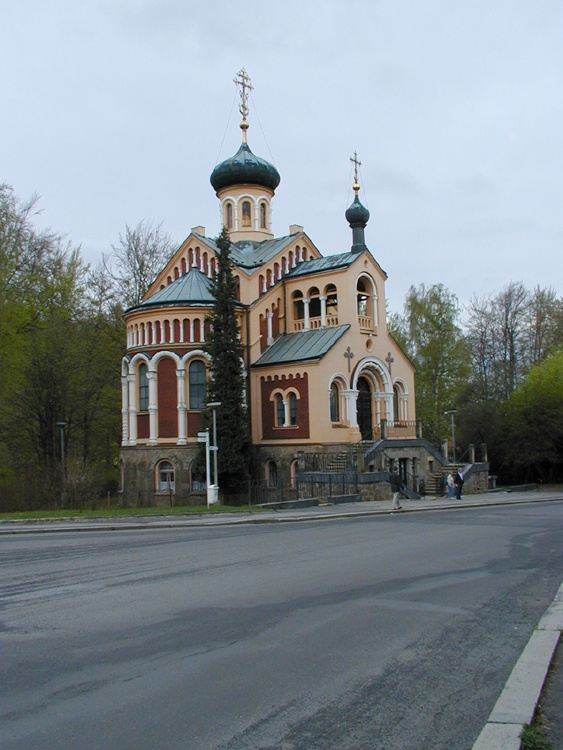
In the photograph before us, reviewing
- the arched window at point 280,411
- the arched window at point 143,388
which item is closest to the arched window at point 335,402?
the arched window at point 280,411

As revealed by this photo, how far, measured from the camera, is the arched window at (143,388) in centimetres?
3988

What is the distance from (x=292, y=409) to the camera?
39094 millimetres

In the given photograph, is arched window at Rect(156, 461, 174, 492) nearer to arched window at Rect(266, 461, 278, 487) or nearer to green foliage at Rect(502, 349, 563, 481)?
arched window at Rect(266, 461, 278, 487)

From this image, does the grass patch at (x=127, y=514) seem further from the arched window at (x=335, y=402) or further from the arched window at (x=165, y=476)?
the arched window at (x=335, y=402)

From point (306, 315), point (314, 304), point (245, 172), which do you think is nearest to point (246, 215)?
point (245, 172)

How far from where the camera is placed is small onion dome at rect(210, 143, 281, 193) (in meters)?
45.3

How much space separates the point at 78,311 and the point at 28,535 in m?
26.3

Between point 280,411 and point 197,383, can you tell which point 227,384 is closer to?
point 197,383

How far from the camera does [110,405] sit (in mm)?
46688

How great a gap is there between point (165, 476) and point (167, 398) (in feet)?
12.5

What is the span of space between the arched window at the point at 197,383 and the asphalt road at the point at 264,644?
77.8ft

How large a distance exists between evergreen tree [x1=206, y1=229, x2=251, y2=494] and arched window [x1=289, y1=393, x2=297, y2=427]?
273 cm

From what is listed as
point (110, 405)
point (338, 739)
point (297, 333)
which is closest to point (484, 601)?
point (338, 739)

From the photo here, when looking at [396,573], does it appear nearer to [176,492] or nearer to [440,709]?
[440,709]
